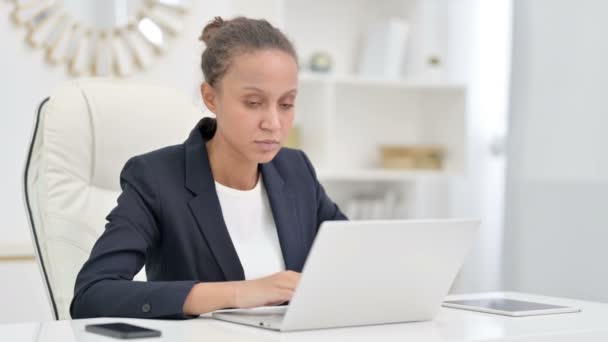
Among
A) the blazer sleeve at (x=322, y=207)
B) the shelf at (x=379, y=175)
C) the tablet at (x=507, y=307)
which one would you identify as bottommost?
the tablet at (x=507, y=307)

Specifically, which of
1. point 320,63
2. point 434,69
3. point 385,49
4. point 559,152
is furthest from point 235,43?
A: point 434,69

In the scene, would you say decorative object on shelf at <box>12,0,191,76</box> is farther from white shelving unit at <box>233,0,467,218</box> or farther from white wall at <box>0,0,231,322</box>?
white shelving unit at <box>233,0,467,218</box>

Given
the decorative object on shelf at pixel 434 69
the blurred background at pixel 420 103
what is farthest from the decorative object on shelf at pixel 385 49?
the decorative object on shelf at pixel 434 69

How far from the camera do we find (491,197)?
4219 millimetres

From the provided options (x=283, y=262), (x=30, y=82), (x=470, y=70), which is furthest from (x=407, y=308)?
(x=470, y=70)

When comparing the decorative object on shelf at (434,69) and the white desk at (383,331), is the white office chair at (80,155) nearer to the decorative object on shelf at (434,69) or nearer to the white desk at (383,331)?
the white desk at (383,331)

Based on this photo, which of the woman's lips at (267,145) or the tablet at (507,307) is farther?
the woman's lips at (267,145)

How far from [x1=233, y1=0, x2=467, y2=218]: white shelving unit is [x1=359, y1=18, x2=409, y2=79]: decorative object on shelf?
0.18 feet

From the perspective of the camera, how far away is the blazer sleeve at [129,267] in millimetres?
1348

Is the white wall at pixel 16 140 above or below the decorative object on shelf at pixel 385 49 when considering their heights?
below

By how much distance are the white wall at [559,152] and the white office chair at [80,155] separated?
1.21 meters

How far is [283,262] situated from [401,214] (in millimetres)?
2294

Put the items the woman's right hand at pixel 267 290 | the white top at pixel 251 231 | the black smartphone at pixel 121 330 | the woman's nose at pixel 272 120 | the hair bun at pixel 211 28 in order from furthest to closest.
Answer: the hair bun at pixel 211 28
the white top at pixel 251 231
the woman's nose at pixel 272 120
the woman's right hand at pixel 267 290
the black smartphone at pixel 121 330

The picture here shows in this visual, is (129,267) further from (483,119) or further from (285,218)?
(483,119)
